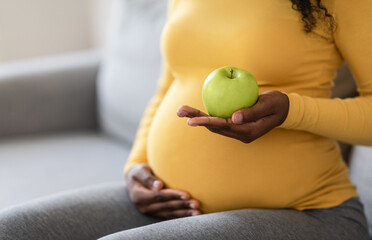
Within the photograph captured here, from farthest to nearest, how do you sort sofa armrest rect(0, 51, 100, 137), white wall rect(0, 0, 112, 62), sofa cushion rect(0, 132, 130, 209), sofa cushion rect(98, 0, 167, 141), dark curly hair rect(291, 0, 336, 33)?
white wall rect(0, 0, 112, 62)
sofa armrest rect(0, 51, 100, 137)
sofa cushion rect(98, 0, 167, 141)
sofa cushion rect(0, 132, 130, 209)
dark curly hair rect(291, 0, 336, 33)

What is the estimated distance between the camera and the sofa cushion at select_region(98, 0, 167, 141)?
139 centimetres

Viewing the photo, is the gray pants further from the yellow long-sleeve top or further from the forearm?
the forearm

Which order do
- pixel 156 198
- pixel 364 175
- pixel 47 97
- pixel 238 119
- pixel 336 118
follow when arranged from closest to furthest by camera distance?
1. pixel 238 119
2. pixel 336 118
3. pixel 156 198
4. pixel 364 175
5. pixel 47 97

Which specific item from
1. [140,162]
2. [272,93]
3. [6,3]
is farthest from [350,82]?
[6,3]

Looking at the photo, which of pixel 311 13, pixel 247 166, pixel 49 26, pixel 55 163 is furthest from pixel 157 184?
pixel 49 26

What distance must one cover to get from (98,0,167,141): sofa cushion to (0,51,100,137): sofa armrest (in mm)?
75

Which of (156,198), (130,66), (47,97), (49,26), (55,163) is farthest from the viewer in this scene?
(49,26)

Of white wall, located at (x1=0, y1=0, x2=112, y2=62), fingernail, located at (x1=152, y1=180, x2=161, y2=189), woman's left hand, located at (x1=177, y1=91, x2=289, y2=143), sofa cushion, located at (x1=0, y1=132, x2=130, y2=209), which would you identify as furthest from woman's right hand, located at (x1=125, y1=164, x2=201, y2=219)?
white wall, located at (x1=0, y1=0, x2=112, y2=62)

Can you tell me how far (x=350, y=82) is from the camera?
3.43 feet

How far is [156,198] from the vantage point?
0.85 m

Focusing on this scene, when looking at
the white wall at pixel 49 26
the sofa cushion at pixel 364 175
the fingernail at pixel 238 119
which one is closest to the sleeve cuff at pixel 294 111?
the fingernail at pixel 238 119

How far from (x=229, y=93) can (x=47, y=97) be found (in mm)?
1141

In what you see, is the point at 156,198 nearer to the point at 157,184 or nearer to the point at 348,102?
the point at 157,184

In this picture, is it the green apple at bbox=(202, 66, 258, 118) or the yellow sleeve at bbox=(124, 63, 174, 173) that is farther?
the yellow sleeve at bbox=(124, 63, 174, 173)
